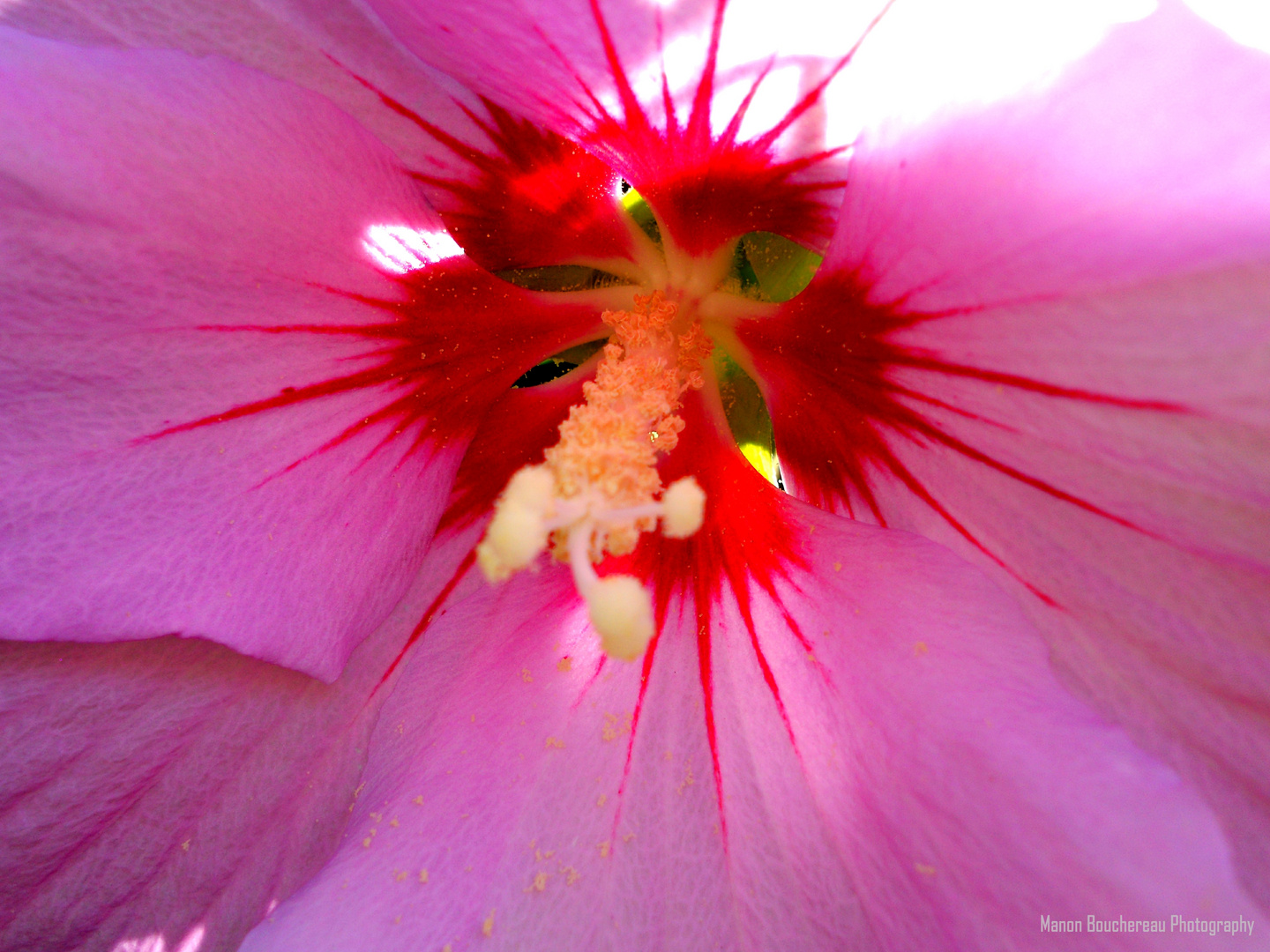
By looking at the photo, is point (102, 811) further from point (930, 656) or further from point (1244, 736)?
point (1244, 736)

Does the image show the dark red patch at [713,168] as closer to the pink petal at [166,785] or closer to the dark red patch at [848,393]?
the dark red patch at [848,393]

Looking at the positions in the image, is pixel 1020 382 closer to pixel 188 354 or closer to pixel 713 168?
pixel 713 168

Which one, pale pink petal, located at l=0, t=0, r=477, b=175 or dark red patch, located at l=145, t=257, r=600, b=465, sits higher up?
pale pink petal, located at l=0, t=0, r=477, b=175

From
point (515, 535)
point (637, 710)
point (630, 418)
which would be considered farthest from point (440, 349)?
point (637, 710)

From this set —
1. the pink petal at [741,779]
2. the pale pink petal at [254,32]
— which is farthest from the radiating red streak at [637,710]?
the pale pink petal at [254,32]

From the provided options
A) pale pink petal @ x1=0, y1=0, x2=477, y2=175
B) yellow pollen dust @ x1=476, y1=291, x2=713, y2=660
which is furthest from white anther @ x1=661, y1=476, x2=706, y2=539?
pale pink petal @ x1=0, y1=0, x2=477, y2=175

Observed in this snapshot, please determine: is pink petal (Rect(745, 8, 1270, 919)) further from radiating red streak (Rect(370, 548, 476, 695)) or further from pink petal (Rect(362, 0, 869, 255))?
radiating red streak (Rect(370, 548, 476, 695))

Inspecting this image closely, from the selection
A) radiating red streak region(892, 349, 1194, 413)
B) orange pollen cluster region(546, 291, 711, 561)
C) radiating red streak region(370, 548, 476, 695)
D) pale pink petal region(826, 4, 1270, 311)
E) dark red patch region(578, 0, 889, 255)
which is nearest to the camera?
pale pink petal region(826, 4, 1270, 311)

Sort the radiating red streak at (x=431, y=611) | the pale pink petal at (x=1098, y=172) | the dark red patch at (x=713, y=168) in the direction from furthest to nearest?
the radiating red streak at (x=431, y=611)
the dark red patch at (x=713, y=168)
the pale pink petal at (x=1098, y=172)
